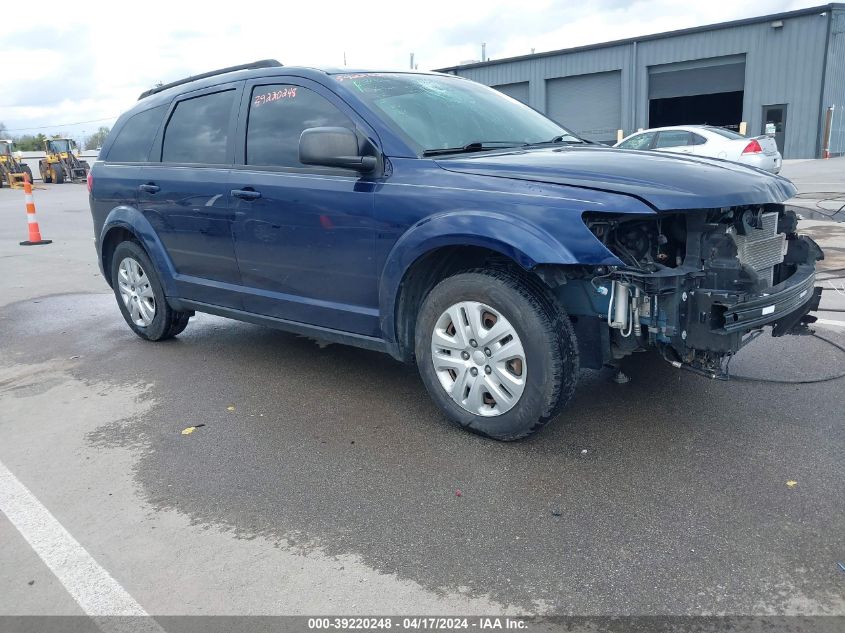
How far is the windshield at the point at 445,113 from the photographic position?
13.4ft

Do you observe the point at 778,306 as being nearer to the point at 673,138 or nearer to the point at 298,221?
the point at 298,221

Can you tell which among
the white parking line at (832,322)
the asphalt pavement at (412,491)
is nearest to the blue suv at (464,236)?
the asphalt pavement at (412,491)

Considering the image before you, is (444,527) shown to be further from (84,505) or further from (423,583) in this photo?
(84,505)

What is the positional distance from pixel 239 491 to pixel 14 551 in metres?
0.92

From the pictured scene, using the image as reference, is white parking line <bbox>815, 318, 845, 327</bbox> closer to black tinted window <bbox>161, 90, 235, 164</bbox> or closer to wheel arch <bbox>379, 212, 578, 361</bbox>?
wheel arch <bbox>379, 212, 578, 361</bbox>

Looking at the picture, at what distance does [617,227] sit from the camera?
3.30m

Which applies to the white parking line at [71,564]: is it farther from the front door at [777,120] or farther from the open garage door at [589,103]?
the open garage door at [589,103]

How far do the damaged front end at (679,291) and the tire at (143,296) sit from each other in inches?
139

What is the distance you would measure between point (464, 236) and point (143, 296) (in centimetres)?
345

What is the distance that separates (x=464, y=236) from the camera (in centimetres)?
347

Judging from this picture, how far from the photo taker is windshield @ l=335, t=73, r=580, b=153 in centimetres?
407

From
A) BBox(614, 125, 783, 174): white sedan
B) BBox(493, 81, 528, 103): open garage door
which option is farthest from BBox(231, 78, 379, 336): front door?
BBox(493, 81, 528, 103): open garage door

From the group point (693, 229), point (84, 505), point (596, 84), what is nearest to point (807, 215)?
point (693, 229)

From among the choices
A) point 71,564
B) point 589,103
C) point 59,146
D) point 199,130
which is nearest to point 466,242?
point 71,564
